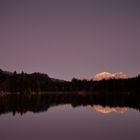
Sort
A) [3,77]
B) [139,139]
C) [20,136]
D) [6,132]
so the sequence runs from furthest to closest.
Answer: [3,77] → [6,132] → [20,136] → [139,139]

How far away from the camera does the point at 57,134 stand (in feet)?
93.8

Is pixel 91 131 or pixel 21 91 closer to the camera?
pixel 91 131

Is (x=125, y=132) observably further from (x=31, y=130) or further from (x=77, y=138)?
(x=31, y=130)

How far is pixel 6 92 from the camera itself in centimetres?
18188

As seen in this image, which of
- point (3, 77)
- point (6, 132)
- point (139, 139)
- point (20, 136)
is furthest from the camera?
point (3, 77)

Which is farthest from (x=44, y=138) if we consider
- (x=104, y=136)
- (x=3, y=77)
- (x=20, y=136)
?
(x=3, y=77)

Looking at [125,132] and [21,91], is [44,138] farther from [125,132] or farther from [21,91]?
[21,91]

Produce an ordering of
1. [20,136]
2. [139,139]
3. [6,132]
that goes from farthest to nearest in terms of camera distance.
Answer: [6,132], [20,136], [139,139]

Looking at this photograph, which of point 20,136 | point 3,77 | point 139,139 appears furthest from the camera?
point 3,77

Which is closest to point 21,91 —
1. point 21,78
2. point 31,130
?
point 21,78

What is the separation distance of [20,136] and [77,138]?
16.1 ft

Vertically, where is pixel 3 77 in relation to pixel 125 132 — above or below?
above

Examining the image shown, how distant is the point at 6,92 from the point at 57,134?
15730 cm

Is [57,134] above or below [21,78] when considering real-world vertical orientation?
below
